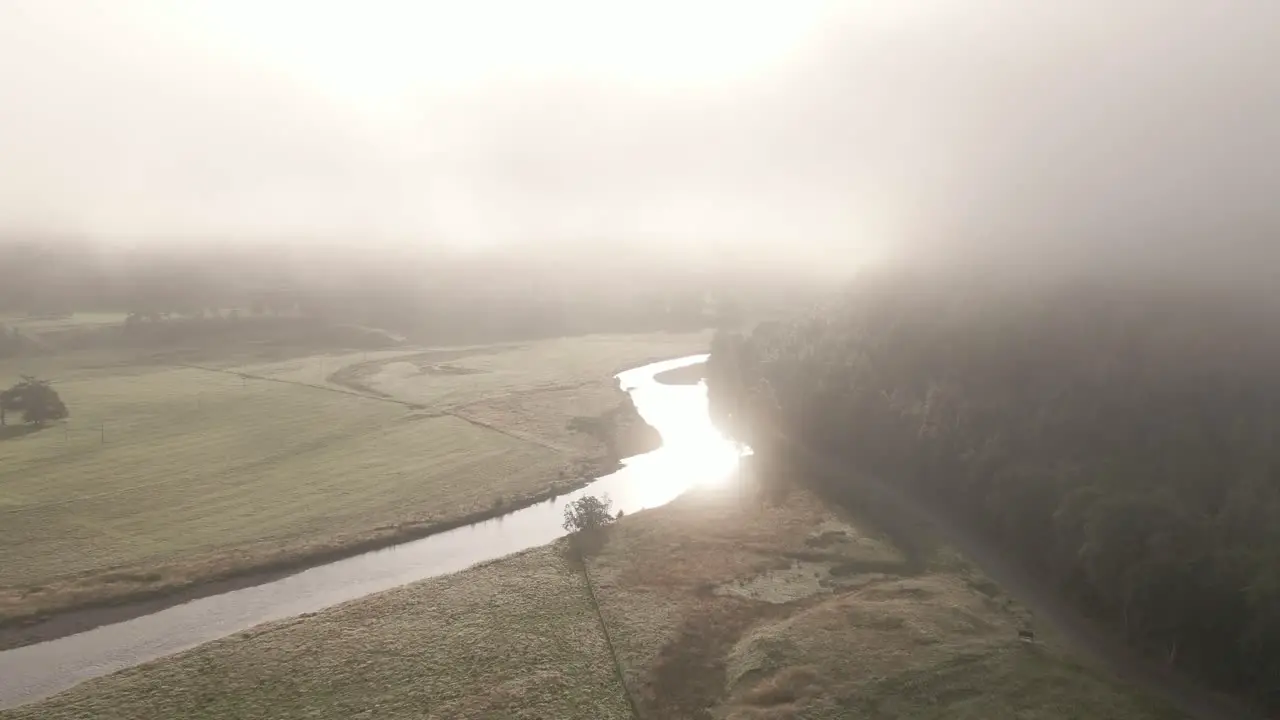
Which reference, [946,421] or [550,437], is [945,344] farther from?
[550,437]

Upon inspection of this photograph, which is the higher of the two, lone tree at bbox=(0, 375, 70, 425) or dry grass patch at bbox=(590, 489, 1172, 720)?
lone tree at bbox=(0, 375, 70, 425)

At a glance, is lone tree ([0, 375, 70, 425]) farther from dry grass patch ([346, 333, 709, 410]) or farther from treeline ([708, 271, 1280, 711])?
treeline ([708, 271, 1280, 711])

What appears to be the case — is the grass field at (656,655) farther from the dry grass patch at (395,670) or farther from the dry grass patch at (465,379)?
the dry grass patch at (465,379)

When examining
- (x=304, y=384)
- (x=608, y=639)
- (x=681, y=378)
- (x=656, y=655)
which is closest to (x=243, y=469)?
(x=304, y=384)

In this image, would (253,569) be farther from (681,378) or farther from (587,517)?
(681,378)

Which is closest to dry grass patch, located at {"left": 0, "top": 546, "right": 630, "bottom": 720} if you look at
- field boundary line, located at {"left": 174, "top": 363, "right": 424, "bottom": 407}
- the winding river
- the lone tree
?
the winding river

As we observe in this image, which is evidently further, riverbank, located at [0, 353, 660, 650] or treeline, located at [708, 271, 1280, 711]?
riverbank, located at [0, 353, 660, 650]
